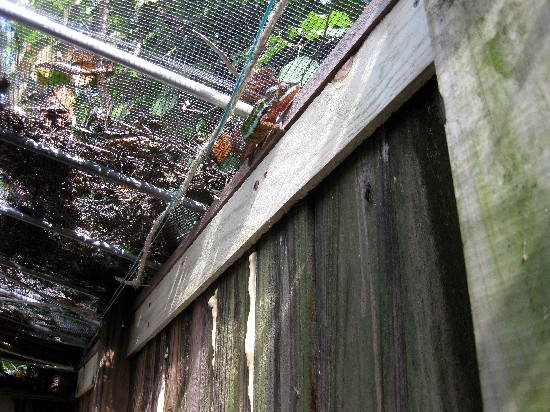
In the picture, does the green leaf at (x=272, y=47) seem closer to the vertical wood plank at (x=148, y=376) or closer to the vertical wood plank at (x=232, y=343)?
the vertical wood plank at (x=232, y=343)

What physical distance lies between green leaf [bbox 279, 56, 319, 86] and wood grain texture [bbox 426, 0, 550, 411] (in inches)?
37.8

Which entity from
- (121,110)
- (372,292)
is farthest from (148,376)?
(372,292)

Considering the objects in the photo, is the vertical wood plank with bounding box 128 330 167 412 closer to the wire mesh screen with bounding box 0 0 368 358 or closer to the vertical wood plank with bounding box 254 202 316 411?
the wire mesh screen with bounding box 0 0 368 358

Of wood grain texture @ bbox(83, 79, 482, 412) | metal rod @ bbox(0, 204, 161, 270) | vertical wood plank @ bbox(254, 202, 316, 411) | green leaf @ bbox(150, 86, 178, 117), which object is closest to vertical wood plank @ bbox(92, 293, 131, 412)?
metal rod @ bbox(0, 204, 161, 270)

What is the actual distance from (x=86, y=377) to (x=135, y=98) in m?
2.93

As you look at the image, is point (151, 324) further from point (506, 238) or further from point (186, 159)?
point (506, 238)

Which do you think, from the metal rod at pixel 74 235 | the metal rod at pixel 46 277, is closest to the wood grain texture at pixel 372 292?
the metal rod at pixel 74 235

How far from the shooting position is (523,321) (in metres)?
0.57

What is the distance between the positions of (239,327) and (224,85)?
72cm

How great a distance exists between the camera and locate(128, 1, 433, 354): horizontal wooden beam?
100 cm

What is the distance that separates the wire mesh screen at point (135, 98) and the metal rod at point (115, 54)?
3 cm

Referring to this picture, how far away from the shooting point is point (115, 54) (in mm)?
1735

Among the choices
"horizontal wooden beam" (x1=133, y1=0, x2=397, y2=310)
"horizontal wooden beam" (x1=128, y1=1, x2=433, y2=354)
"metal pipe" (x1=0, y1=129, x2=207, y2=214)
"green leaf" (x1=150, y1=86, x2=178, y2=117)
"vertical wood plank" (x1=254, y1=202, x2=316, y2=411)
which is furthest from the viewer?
"metal pipe" (x1=0, y1=129, x2=207, y2=214)

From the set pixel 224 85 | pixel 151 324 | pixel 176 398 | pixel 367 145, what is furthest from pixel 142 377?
pixel 367 145
